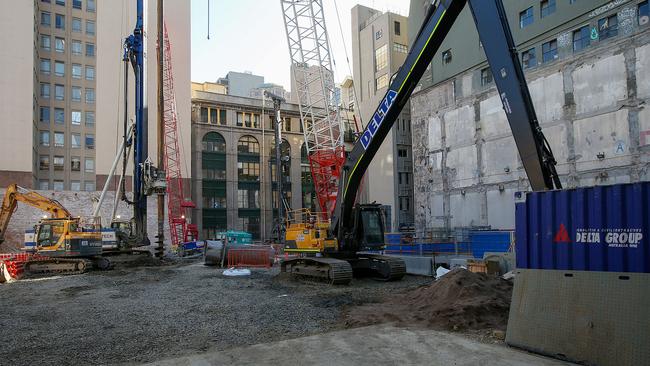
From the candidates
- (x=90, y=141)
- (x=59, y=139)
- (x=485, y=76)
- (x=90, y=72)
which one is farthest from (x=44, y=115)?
(x=485, y=76)

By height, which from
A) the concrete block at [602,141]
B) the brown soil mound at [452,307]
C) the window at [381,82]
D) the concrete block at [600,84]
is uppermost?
the window at [381,82]

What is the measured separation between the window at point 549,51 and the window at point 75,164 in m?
52.0

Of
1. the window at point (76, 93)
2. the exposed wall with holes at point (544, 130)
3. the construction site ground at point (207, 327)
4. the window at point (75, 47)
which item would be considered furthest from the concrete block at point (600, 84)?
the window at point (75, 47)

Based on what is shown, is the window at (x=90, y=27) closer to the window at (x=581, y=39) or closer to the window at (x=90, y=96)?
the window at (x=90, y=96)

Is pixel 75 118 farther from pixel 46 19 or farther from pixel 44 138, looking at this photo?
pixel 46 19

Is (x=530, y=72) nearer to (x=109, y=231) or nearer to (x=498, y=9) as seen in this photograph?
(x=498, y=9)

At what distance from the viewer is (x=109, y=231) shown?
Result: 86.8ft

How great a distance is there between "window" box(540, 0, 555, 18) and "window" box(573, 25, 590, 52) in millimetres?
2713

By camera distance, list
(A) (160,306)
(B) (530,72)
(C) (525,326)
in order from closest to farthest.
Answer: (C) (525,326)
(A) (160,306)
(B) (530,72)

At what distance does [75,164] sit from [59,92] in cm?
895

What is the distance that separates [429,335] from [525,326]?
72.7 inches

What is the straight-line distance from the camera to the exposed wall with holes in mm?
28328

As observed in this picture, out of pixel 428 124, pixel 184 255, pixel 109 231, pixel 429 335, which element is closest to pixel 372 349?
pixel 429 335

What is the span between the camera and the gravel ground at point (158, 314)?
28.0 feet
